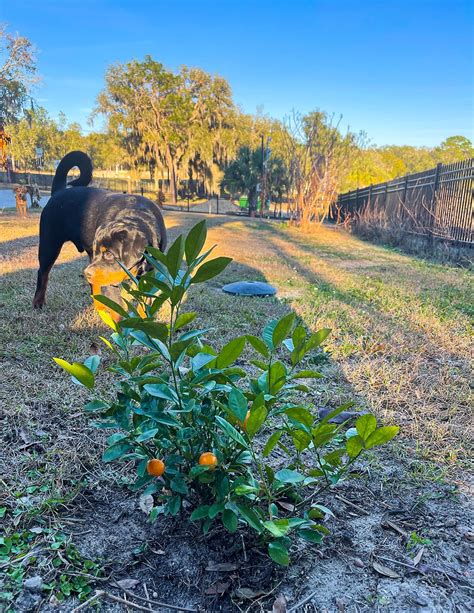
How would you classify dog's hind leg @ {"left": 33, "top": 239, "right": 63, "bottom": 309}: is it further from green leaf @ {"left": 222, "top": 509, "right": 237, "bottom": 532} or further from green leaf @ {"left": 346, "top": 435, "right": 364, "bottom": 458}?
green leaf @ {"left": 346, "top": 435, "right": 364, "bottom": 458}

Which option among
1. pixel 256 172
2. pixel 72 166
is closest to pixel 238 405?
pixel 72 166

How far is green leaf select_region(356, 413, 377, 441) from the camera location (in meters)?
Result: 0.91

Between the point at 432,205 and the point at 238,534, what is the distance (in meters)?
10.4

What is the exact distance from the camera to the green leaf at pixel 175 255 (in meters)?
0.84

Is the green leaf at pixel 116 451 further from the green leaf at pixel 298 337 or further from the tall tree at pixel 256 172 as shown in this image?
the tall tree at pixel 256 172

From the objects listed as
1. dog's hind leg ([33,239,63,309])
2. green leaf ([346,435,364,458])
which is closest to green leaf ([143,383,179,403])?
green leaf ([346,435,364,458])

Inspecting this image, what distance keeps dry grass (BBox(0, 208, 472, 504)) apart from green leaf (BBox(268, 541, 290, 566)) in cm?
80

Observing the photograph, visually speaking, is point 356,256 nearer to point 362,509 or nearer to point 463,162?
point 463,162

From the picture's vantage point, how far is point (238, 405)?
3.15ft

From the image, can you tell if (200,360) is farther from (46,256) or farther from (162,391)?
(46,256)

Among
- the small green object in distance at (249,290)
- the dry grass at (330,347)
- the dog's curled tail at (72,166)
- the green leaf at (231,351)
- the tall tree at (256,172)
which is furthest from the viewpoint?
the tall tree at (256,172)

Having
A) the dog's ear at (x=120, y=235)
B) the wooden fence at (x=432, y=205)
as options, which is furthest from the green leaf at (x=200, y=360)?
the wooden fence at (x=432, y=205)

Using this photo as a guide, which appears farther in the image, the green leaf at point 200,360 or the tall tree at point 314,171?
the tall tree at point 314,171

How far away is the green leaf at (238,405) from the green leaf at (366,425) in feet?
0.83
